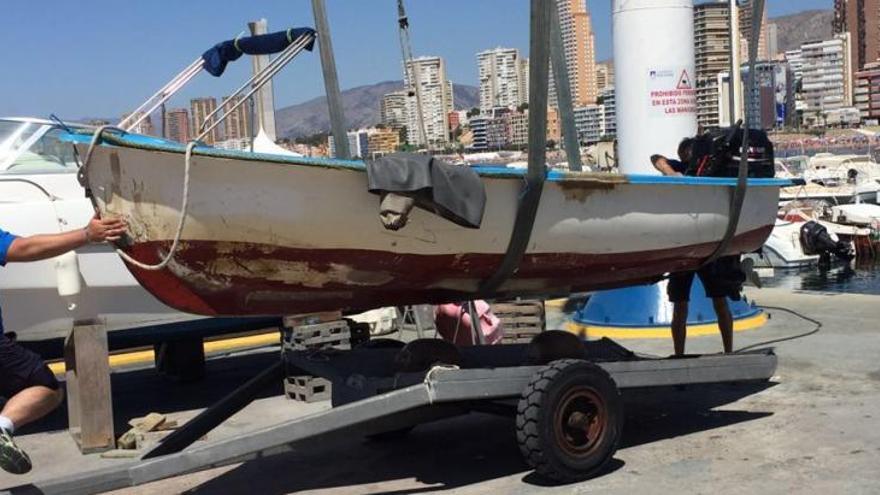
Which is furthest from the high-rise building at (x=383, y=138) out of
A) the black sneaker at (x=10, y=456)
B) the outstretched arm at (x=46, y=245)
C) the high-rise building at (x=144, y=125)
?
the black sneaker at (x=10, y=456)

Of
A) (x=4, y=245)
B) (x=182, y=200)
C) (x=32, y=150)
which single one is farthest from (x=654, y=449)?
(x=32, y=150)

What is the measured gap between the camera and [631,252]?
5.77 meters

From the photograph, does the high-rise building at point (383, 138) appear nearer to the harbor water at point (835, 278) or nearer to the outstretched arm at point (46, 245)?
the outstretched arm at point (46, 245)

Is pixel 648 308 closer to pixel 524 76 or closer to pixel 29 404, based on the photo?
pixel 524 76

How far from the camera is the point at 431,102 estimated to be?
9.65 meters

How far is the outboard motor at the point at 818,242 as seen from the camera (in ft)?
86.1

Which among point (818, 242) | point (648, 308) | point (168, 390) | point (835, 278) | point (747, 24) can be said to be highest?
point (747, 24)

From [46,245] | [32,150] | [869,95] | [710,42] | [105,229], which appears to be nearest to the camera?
[46,245]

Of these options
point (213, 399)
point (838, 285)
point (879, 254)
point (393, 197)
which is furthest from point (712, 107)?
point (393, 197)

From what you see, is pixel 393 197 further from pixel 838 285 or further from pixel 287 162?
pixel 838 285

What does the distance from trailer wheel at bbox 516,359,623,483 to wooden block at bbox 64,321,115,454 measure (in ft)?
8.87

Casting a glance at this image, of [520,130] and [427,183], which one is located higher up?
[520,130]

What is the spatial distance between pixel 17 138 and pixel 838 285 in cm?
2144

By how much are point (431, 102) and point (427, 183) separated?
5146 mm
